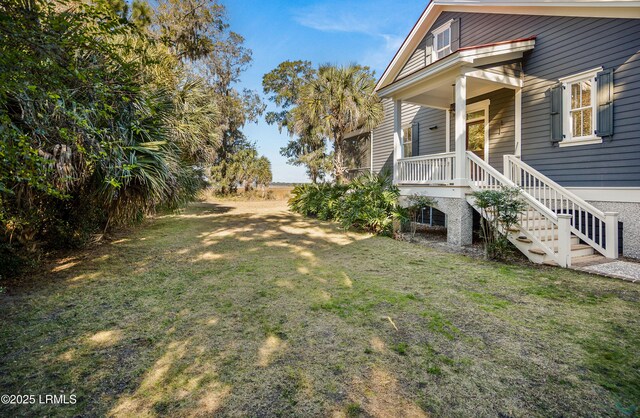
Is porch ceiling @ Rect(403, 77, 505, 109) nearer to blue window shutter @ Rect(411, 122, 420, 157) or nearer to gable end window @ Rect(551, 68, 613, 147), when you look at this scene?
gable end window @ Rect(551, 68, 613, 147)

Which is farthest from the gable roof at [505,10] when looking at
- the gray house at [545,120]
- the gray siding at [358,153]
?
the gray siding at [358,153]

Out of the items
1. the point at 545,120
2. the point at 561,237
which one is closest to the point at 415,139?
the point at 545,120

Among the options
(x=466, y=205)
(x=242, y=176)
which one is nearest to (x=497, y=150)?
(x=466, y=205)

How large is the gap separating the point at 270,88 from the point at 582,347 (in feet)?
98.5

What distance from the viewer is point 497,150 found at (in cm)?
912

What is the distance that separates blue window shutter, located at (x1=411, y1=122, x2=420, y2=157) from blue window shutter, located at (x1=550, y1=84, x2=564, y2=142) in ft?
16.7

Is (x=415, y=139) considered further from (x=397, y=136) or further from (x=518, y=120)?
(x=518, y=120)

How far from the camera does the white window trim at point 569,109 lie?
6.59 meters

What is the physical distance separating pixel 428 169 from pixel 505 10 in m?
4.94

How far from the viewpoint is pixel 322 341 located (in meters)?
2.86

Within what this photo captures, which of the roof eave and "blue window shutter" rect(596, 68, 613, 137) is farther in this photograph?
the roof eave

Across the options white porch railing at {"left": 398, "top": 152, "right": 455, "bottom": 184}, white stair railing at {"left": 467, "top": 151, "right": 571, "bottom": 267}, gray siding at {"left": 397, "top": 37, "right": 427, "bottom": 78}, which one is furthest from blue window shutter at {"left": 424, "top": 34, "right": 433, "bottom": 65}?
white stair railing at {"left": 467, "top": 151, "right": 571, "bottom": 267}

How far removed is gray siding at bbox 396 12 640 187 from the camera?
6066 millimetres

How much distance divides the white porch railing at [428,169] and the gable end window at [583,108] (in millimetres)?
2464
